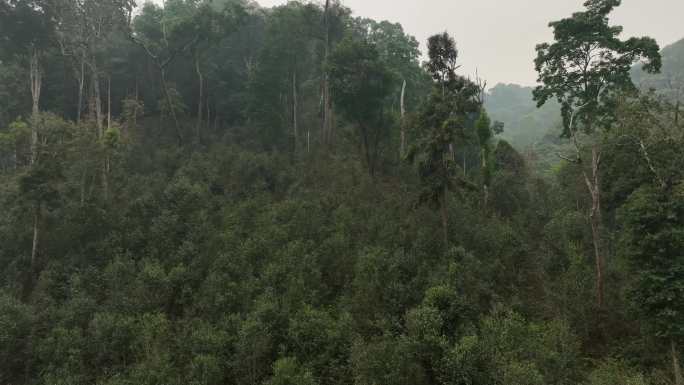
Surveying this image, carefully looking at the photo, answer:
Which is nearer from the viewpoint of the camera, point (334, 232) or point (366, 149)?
point (334, 232)

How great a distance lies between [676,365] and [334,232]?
1346cm

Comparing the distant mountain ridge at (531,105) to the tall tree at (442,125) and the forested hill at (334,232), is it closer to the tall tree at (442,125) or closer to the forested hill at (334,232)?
the forested hill at (334,232)

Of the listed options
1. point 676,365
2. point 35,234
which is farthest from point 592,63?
point 35,234

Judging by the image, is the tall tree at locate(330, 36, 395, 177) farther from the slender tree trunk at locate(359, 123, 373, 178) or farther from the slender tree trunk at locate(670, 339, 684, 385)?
the slender tree trunk at locate(670, 339, 684, 385)

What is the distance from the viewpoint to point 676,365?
1041cm

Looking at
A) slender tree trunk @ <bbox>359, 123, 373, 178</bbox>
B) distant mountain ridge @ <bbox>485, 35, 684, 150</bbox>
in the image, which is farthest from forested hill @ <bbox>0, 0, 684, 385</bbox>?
distant mountain ridge @ <bbox>485, 35, 684, 150</bbox>

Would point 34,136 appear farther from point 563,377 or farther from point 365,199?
point 563,377

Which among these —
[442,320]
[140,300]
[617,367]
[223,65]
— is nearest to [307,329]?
[442,320]

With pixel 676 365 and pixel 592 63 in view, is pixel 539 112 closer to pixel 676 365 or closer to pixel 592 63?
pixel 592 63

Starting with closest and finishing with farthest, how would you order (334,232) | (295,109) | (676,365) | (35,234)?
(676,365) → (35,234) → (334,232) → (295,109)

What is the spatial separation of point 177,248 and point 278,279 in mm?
6304

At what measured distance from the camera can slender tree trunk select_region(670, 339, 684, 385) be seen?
1030 centimetres

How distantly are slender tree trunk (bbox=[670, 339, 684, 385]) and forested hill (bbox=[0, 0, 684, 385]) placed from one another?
0.37ft

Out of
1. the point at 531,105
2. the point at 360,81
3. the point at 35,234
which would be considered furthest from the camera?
the point at 531,105
